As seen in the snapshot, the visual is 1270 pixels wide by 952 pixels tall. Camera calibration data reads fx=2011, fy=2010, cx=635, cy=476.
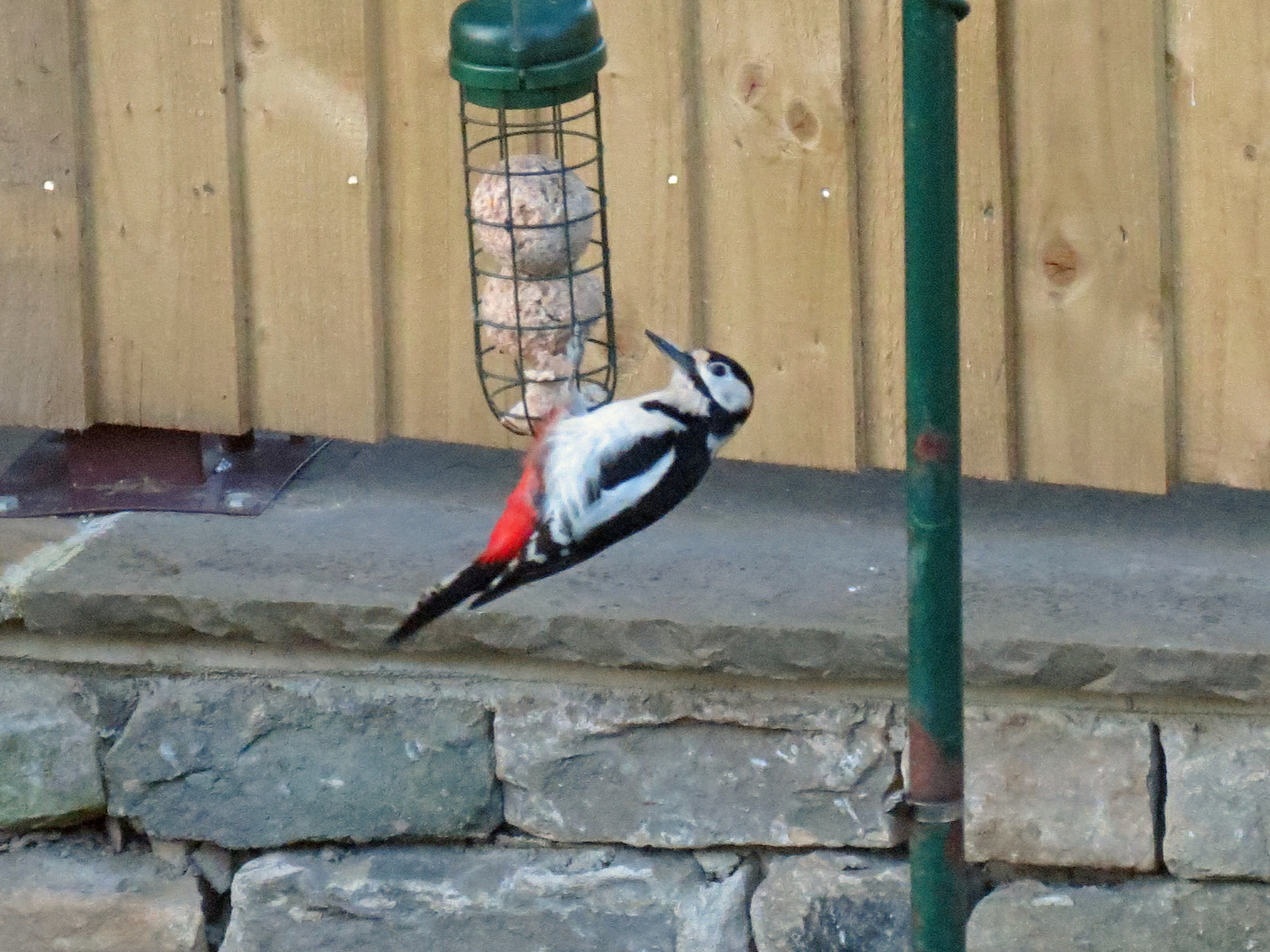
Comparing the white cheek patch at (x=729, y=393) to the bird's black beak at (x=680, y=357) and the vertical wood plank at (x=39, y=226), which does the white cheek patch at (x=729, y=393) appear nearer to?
the bird's black beak at (x=680, y=357)

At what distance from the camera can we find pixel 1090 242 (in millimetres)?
2824

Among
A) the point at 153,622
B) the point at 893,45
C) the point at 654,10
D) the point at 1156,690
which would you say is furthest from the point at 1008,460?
the point at 153,622

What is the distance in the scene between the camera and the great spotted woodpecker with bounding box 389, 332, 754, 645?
100 inches

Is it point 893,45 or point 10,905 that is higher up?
point 893,45

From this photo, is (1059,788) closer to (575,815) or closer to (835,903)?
(835,903)

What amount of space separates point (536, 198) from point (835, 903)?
3.84 ft

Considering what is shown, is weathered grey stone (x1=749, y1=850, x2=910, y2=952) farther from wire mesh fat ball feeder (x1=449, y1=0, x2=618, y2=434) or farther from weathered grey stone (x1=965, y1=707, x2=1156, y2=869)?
wire mesh fat ball feeder (x1=449, y1=0, x2=618, y2=434)

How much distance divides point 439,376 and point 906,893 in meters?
1.03

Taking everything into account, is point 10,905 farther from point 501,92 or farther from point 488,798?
point 501,92

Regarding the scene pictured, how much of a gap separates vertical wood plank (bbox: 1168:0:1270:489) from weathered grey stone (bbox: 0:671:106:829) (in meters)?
1.70

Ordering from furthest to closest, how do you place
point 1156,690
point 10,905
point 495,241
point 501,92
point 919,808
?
1. point 10,905
2. point 1156,690
3. point 495,241
4. point 501,92
5. point 919,808

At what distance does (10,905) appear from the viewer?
3131 mm

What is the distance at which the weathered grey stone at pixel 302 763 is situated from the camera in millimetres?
3010

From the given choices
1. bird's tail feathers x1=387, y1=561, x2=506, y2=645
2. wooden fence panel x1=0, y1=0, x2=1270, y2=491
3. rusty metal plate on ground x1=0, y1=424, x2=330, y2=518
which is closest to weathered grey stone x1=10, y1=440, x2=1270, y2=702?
rusty metal plate on ground x1=0, y1=424, x2=330, y2=518
